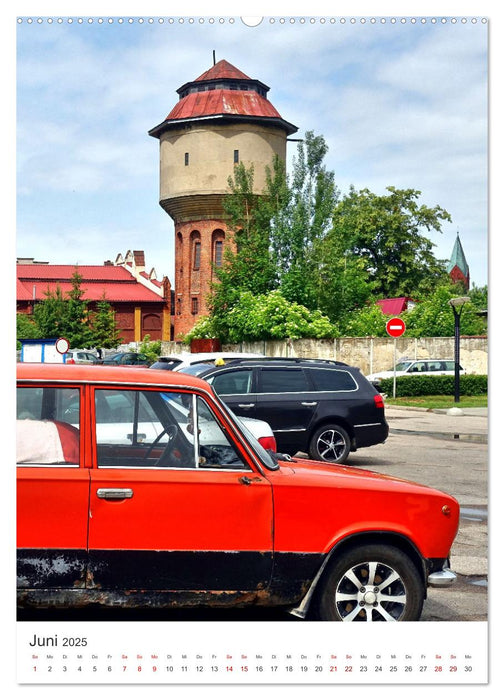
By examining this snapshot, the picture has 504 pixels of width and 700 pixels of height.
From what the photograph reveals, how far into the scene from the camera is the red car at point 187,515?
14.4 ft

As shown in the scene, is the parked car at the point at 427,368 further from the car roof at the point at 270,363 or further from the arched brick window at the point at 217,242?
the arched brick window at the point at 217,242

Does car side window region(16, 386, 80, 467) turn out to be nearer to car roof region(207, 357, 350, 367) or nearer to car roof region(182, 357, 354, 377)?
car roof region(182, 357, 354, 377)

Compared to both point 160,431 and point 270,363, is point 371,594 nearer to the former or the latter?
point 160,431

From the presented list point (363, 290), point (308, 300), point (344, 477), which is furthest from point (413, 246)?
point (344, 477)

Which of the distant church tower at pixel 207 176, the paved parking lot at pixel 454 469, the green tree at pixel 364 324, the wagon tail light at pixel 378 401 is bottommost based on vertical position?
the paved parking lot at pixel 454 469

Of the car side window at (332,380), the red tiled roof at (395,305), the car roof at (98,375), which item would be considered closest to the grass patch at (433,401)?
the car side window at (332,380)

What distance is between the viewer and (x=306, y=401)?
46.4ft

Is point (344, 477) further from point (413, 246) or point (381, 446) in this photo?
point (413, 246)

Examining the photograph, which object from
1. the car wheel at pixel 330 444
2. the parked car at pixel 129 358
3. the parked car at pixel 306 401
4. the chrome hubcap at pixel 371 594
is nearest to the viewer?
the chrome hubcap at pixel 371 594

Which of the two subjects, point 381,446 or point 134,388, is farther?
point 381,446

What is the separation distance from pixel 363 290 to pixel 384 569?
44025 millimetres

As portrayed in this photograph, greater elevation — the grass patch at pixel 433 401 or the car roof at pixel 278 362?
the car roof at pixel 278 362

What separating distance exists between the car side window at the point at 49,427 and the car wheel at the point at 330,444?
31.5 feet

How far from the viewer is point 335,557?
4.77 metres
